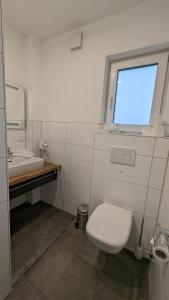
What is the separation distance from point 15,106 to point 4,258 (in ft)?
5.18

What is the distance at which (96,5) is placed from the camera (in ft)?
4.27

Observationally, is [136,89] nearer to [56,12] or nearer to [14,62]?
[56,12]

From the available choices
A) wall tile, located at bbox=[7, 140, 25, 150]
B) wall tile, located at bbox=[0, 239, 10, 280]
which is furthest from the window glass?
wall tile, located at bbox=[0, 239, 10, 280]

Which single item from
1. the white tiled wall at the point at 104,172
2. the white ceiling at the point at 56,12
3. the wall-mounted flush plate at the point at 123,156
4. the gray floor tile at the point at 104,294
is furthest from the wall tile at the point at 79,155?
the white ceiling at the point at 56,12

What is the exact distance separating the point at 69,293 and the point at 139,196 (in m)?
0.96

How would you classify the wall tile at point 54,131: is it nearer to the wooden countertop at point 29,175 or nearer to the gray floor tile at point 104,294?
the wooden countertop at point 29,175

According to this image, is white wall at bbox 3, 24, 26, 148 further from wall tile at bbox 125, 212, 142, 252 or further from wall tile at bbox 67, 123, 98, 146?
wall tile at bbox 125, 212, 142, 252

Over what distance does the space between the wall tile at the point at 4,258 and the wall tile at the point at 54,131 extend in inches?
48.0

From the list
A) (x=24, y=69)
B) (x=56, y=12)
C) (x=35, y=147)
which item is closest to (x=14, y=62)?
(x=24, y=69)

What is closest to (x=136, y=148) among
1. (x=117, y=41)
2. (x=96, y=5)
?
(x=117, y=41)

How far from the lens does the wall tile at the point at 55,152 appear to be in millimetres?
1918

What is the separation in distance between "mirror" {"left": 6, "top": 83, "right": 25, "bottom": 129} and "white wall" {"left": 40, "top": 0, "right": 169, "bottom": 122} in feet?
0.93

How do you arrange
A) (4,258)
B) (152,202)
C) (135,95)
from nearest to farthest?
1. (4,258)
2. (152,202)
3. (135,95)

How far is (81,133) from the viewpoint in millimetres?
1722
